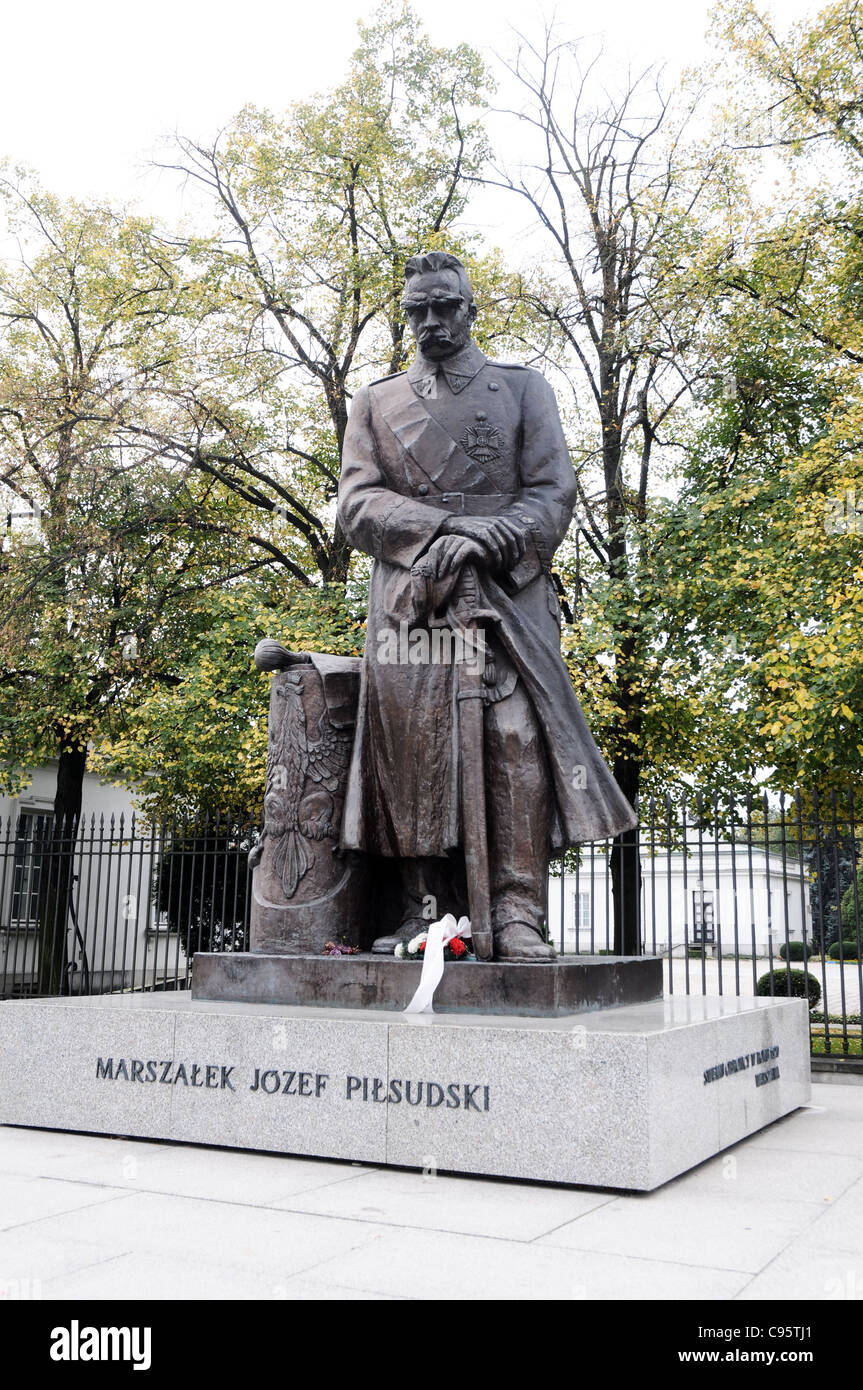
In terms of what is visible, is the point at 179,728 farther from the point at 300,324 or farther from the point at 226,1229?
the point at 226,1229

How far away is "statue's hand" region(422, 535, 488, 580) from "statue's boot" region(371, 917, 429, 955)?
175cm

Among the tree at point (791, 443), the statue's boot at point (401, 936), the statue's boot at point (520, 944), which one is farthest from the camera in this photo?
the tree at point (791, 443)

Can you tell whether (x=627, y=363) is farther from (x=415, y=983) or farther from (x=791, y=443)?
(x=415, y=983)

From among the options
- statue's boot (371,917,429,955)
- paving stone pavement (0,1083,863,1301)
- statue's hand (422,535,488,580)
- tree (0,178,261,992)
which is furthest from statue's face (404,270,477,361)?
tree (0,178,261,992)

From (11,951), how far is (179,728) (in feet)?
27.6

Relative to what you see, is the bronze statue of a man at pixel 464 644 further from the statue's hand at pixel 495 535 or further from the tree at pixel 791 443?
the tree at pixel 791 443

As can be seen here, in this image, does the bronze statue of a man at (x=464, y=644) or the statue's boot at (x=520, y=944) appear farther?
the bronze statue of a man at (x=464, y=644)

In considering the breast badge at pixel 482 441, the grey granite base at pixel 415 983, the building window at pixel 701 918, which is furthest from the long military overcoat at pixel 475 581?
the building window at pixel 701 918

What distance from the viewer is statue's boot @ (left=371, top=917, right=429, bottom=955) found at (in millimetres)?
6043

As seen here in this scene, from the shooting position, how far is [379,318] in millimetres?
20812

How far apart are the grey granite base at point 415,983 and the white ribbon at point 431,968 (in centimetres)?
9

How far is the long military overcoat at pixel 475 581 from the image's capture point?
5918 millimetres

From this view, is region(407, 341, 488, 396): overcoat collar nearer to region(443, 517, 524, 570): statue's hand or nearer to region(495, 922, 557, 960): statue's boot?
region(443, 517, 524, 570): statue's hand

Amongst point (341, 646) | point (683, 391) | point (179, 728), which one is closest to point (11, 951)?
point (179, 728)
